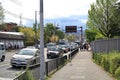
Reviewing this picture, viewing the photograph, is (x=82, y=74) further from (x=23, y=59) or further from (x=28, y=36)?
(x=28, y=36)

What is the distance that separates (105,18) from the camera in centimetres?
5894

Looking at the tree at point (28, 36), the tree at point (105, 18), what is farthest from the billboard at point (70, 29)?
the tree at point (28, 36)

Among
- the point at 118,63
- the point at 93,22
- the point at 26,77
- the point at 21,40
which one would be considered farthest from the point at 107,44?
the point at 21,40

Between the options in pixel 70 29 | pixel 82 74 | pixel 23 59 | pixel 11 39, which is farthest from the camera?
pixel 11 39

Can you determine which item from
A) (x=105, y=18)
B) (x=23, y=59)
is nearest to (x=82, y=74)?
(x=23, y=59)

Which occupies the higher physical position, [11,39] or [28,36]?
[28,36]

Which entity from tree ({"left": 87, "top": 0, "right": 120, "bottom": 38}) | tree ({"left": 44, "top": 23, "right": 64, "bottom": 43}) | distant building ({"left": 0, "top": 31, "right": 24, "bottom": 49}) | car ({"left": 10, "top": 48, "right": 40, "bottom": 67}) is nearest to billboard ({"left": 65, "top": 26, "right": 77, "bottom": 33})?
car ({"left": 10, "top": 48, "right": 40, "bottom": 67})

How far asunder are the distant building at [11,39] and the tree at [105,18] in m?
25.9

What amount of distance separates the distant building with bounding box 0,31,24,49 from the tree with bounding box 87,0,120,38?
25.9 m

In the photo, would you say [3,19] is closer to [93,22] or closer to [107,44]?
[93,22]

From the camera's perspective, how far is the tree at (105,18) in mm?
55075

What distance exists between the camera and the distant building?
8275 cm

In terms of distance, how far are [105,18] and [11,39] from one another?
3679cm

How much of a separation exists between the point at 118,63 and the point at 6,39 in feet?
229
